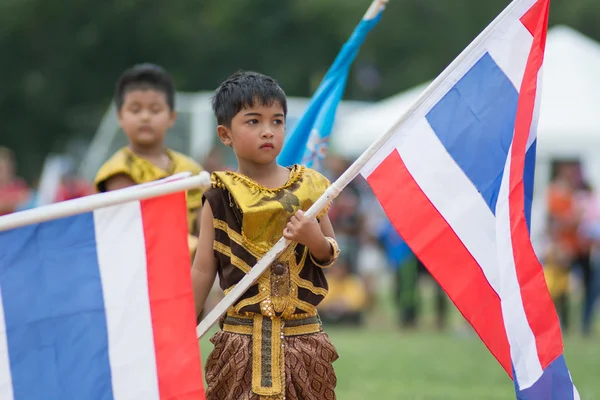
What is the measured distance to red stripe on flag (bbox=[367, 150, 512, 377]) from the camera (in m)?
4.43

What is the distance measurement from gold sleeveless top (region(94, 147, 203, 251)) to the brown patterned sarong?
1303mm

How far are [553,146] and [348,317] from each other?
14.9 ft

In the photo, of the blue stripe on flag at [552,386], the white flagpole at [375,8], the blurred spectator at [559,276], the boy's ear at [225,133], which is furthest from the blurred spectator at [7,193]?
the blue stripe on flag at [552,386]

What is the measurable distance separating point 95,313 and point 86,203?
0.37m

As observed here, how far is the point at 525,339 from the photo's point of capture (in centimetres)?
439

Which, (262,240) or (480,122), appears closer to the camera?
(262,240)

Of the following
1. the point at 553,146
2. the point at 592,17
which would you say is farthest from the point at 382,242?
the point at 592,17

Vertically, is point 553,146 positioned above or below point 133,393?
above

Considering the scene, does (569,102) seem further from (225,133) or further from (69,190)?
(225,133)

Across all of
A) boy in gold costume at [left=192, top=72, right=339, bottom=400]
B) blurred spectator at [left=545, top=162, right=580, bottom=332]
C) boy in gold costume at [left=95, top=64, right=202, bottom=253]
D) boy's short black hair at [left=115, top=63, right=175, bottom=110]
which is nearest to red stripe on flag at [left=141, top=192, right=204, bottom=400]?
Answer: boy in gold costume at [left=192, top=72, right=339, bottom=400]

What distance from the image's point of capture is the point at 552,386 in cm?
438

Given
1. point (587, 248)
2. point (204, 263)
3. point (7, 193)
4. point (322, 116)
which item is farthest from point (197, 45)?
point (204, 263)

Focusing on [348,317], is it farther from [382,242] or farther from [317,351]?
[317,351]

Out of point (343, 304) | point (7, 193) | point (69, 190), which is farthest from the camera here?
point (69, 190)
